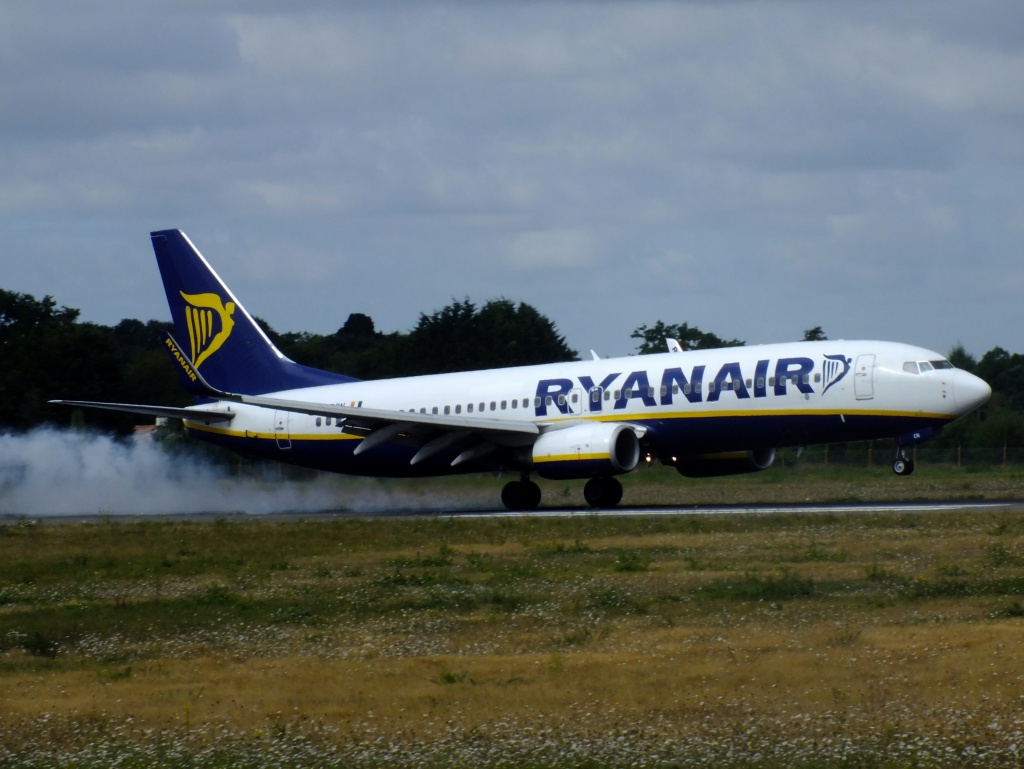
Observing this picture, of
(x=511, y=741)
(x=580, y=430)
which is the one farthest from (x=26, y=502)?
(x=511, y=741)

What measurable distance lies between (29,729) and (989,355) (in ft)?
322

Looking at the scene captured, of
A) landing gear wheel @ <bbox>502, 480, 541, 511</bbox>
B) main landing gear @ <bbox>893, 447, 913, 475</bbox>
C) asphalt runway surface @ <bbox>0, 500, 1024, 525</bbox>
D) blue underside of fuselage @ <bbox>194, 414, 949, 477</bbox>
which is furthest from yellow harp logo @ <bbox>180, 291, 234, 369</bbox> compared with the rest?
main landing gear @ <bbox>893, 447, 913, 475</bbox>

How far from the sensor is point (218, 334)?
4162 centimetres

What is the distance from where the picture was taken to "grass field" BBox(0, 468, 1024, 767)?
10766 mm

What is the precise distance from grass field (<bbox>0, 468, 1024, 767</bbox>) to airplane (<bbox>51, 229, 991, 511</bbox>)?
15.1 ft

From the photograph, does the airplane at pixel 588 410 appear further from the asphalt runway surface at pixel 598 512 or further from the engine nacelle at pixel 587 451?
the asphalt runway surface at pixel 598 512

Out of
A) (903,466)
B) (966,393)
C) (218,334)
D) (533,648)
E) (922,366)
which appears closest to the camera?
(533,648)

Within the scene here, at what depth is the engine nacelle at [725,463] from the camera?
34.8m

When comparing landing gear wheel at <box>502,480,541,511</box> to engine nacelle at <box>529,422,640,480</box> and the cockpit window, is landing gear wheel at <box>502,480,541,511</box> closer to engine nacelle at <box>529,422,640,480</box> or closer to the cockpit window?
engine nacelle at <box>529,422,640,480</box>

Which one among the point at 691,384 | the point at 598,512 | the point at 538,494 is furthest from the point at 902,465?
the point at 538,494

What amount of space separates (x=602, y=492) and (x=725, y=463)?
3342mm

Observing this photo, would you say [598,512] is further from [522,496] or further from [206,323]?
[206,323]

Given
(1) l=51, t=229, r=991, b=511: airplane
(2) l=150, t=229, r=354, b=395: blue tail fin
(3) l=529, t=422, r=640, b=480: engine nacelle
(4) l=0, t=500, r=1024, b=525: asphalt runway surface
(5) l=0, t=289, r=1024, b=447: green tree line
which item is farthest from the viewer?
(5) l=0, t=289, r=1024, b=447: green tree line

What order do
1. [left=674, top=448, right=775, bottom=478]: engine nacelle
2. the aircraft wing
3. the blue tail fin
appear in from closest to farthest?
[left=674, top=448, right=775, bottom=478]: engine nacelle
the aircraft wing
the blue tail fin
